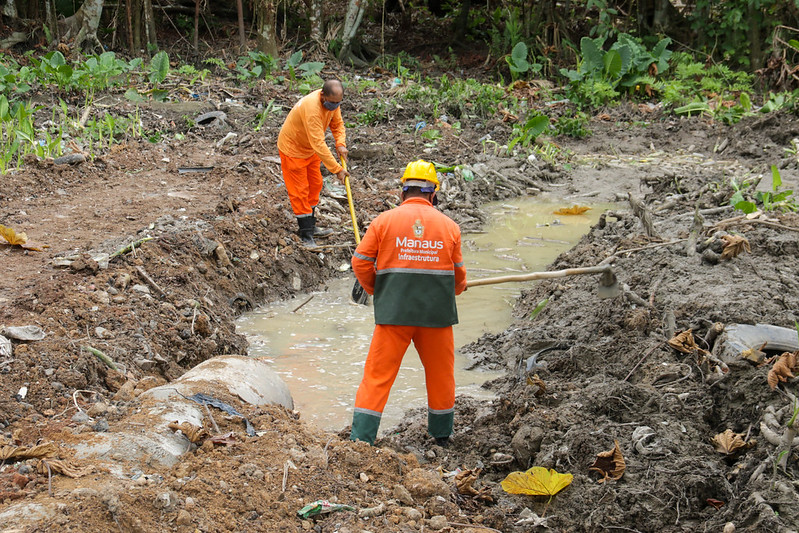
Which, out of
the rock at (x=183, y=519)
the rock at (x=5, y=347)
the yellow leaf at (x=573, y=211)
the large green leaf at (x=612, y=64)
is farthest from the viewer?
the large green leaf at (x=612, y=64)

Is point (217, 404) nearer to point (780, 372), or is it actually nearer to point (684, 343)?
point (684, 343)

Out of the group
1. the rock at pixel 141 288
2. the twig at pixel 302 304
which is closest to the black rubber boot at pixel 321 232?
the twig at pixel 302 304

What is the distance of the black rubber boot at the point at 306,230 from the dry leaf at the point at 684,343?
4540 millimetres

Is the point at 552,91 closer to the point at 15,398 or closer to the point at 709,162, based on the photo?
the point at 709,162

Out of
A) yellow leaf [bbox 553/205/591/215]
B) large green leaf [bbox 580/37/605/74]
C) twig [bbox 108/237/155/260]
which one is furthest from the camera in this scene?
large green leaf [bbox 580/37/605/74]

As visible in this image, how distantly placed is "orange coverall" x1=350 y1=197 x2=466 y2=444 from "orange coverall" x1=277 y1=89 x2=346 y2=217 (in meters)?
3.46

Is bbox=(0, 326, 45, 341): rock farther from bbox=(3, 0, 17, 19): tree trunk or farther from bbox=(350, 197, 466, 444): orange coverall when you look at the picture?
bbox=(3, 0, 17, 19): tree trunk

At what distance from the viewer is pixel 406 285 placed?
4.45 meters

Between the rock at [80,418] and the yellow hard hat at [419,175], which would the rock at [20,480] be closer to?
the rock at [80,418]

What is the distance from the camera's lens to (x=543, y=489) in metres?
3.95

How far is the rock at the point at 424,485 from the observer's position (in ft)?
12.7

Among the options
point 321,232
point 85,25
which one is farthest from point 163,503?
point 85,25

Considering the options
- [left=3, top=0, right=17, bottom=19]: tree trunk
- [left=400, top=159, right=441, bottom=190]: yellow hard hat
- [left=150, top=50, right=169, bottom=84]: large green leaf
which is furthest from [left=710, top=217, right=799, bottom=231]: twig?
[left=3, top=0, right=17, bottom=19]: tree trunk

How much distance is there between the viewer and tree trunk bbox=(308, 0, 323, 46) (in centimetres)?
1780
